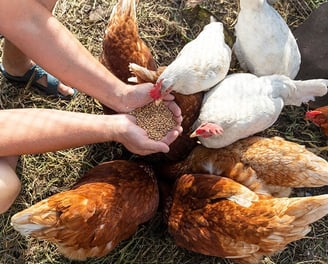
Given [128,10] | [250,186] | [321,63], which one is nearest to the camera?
[250,186]

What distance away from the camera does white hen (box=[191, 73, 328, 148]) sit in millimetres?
1932

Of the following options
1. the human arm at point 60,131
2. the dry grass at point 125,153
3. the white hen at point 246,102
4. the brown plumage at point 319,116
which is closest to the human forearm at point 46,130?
the human arm at point 60,131

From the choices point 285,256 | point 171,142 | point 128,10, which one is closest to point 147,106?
point 171,142

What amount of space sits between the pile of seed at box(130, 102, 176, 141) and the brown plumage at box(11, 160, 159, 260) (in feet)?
0.59

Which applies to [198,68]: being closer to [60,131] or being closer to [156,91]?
[156,91]

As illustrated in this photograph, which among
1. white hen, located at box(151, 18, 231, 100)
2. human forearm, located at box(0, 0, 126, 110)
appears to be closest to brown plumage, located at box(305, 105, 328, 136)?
white hen, located at box(151, 18, 231, 100)

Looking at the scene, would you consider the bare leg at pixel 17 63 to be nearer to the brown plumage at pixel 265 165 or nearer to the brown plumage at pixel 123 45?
the brown plumage at pixel 123 45

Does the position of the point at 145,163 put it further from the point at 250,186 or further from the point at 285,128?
the point at 285,128

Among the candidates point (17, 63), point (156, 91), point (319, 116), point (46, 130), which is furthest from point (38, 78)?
point (319, 116)

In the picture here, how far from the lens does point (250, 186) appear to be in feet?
6.23

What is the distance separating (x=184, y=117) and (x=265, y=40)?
46 cm

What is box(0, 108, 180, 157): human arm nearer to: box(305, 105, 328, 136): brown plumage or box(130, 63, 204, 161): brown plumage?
box(130, 63, 204, 161): brown plumage

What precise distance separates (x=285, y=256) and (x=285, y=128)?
0.57 meters

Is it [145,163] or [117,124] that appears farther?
[145,163]
